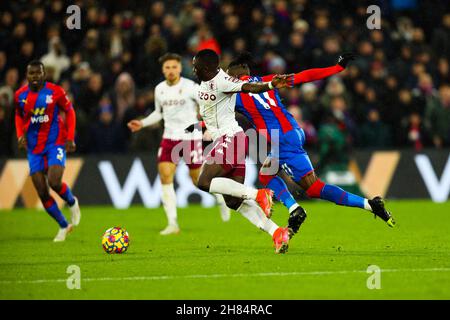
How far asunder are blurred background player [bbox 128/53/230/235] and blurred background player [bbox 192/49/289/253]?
3.61 m

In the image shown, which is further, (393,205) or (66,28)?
(66,28)

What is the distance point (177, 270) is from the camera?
33.6 ft

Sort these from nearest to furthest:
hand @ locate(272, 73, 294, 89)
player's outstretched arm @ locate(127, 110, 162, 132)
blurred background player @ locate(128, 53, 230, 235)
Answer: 1. hand @ locate(272, 73, 294, 89)
2. player's outstretched arm @ locate(127, 110, 162, 132)
3. blurred background player @ locate(128, 53, 230, 235)

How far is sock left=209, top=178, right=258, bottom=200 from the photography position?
36.3ft

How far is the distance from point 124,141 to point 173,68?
6560 mm

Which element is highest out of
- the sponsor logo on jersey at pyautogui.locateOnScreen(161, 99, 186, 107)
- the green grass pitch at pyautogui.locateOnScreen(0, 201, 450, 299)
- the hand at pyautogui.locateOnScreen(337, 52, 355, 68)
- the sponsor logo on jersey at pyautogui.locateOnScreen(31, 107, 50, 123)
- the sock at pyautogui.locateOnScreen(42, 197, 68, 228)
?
the sponsor logo on jersey at pyautogui.locateOnScreen(161, 99, 186, 107)

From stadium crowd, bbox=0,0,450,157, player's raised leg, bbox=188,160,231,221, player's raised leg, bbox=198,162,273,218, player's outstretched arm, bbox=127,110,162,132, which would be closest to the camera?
player's raised leg, bbox=198,162,273,218

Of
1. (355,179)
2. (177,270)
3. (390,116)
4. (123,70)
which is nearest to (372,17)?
(390,116)

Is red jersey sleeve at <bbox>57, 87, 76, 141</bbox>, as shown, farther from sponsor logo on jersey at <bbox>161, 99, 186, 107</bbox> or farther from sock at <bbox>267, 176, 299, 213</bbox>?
sock at <bbox>267, 176, 299, 213</bbox>

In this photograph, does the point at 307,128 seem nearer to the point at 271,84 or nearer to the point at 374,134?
the point at 374,134

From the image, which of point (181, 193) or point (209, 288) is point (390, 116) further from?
point (209, 288)

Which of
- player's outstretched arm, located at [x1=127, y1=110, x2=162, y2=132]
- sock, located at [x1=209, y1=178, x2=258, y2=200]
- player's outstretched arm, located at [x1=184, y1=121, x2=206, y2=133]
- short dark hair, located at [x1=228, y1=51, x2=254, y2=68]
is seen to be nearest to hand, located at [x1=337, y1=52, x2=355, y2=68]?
sock, located at [x1=209, y1=178, x2=258, y2=200]

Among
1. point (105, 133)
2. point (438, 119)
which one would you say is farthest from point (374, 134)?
point (105, 133)

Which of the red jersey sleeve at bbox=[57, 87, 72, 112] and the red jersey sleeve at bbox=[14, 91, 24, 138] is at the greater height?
the red jersey sleeve at bbox=[57, 87, 72, 112]
